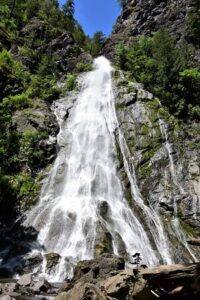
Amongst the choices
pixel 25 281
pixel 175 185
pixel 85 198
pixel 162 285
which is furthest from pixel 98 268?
pixel 175 185

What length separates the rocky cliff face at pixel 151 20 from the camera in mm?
62816

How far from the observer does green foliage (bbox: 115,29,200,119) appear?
134ft

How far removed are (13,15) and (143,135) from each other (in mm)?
39234

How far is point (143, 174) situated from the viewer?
104 feet

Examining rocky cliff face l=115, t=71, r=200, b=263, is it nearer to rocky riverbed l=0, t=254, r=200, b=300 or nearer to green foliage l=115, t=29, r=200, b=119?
green foliage l=115, t=29, r=200, b=119

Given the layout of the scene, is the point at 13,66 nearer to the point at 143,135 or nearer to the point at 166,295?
the point at 143,135

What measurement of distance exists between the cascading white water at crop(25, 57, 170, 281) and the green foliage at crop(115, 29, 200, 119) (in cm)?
572

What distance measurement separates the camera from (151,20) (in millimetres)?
67062

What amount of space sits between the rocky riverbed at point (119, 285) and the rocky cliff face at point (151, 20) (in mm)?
48058

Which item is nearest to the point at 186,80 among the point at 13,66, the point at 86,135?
the point at 86,135

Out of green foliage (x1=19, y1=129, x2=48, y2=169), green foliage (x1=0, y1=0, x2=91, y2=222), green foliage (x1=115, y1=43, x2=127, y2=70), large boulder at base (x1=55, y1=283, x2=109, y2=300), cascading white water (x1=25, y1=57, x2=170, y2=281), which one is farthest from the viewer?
green foliage (x1=115, y1=43, x2=127, y2=70)

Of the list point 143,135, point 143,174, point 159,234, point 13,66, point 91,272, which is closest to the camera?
point 91,272

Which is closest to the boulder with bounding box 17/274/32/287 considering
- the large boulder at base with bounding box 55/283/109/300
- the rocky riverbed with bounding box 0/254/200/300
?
the rocky riverbed with bounding box 0/254/200/300

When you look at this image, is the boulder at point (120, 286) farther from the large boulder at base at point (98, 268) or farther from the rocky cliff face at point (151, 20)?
the rocky cliff face at point (151, 20)
